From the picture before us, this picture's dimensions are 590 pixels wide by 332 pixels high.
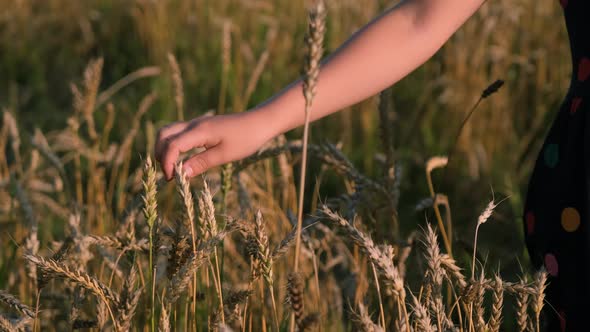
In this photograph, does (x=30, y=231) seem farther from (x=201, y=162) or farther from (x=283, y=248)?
(x=283, y=248)

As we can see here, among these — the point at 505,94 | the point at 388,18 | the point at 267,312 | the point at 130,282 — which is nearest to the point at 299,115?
the point at 388,18

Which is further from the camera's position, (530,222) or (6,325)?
(530,222)

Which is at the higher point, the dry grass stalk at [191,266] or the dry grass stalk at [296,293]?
the dry grass stalk at [191,266]

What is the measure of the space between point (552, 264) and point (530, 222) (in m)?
0.11

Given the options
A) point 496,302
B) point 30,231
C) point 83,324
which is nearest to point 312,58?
point 496,302

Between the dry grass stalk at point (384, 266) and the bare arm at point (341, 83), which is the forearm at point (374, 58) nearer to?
the bare arm at point (341, 83)

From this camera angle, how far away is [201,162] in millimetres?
1178

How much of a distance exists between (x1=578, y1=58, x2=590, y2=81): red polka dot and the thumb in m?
0.57

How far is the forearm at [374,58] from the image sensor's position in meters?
1.14

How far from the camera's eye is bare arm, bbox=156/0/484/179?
3.71 feet

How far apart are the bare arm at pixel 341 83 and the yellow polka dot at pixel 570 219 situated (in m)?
0.33

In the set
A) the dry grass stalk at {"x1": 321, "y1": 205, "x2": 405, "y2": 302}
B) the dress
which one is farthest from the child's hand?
the dress

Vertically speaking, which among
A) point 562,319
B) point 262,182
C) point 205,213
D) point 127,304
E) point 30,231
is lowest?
point 562,319

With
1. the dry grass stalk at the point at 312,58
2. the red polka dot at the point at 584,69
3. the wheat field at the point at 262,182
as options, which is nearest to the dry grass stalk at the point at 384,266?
the wheat field at the point at 262,182
